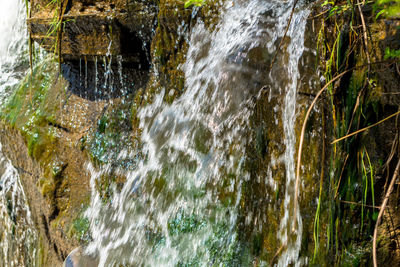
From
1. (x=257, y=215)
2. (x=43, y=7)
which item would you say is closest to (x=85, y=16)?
(x=43, y=7)

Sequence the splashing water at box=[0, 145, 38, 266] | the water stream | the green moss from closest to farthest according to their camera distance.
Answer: the water stream
the green moss
the splashing water at box=[0, 145, 38, 266]

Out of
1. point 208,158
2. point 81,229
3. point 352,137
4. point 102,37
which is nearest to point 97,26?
point 102,37

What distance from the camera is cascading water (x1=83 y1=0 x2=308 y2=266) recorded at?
2.14 meters

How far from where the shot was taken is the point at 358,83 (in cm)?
177

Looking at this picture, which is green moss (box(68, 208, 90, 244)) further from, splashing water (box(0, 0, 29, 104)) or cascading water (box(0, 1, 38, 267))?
splashing water (box(0, 0, 29, 104))

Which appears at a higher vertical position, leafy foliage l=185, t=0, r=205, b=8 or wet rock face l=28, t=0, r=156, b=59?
leafy foliage l=185, t=0, r=205, b=8

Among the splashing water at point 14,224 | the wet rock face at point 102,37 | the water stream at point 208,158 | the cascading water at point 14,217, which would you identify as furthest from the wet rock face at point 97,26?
the splashing water at point 14,224

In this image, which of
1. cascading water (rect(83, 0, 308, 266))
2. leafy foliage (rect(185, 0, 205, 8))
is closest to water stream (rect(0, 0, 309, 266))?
cascading water (rect(83, 0, 308, 266))

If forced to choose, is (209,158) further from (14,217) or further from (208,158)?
(14,217)

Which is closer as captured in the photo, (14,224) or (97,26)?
(97,26)

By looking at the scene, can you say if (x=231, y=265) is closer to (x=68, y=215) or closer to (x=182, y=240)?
(x=182, y=240)

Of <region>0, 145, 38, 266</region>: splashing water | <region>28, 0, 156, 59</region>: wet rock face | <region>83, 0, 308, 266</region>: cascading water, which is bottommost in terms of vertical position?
<region>0, 145, 38, 266</region>: splashing water

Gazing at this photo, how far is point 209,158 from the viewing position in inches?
91.8

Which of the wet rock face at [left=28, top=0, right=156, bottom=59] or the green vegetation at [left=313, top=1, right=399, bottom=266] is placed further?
the wet rock face at [left=28, top=0, right=156, bottom=59]
